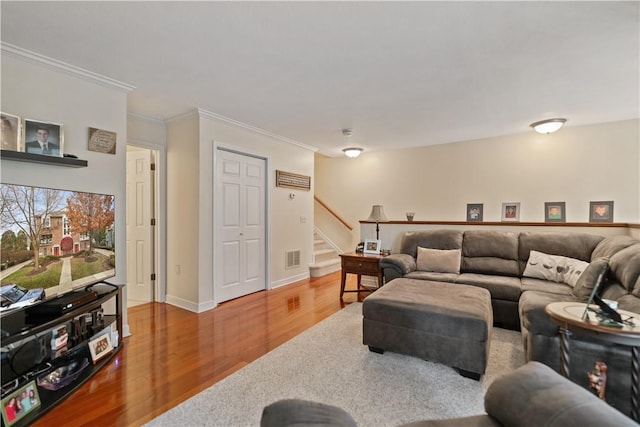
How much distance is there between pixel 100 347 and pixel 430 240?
3.76 meters

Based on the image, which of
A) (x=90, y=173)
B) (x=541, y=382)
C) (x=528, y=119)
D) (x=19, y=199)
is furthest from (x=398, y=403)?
(x=528, y=119)

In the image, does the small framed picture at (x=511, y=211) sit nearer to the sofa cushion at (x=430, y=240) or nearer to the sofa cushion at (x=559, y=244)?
the sofa cushion at (x=559, y=244)

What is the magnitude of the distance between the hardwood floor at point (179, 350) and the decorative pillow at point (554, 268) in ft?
6.85

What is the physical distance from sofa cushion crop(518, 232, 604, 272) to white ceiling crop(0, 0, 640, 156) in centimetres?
149

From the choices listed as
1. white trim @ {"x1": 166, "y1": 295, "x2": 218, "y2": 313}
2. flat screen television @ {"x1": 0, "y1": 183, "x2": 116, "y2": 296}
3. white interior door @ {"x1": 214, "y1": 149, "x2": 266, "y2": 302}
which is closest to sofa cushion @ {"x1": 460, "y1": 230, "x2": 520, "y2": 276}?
white interior door @ {"x1": 214, "y1": 149, "x2": 266, "y2": 302}

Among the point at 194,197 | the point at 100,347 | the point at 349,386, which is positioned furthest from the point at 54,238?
the point at 349,386

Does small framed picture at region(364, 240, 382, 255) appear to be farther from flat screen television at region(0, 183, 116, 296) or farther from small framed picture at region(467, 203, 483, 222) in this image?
flat screen television at region(0, 183, 116, 296)

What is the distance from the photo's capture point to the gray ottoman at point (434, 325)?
2.05 meters

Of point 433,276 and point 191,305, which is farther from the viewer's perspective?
point 191,305

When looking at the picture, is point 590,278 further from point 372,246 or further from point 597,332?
point 372,246

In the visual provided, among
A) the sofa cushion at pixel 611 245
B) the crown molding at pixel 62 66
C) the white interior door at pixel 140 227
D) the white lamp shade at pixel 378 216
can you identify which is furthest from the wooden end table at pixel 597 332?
the white interior door at pixel 140 227

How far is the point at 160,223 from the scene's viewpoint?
3.73m

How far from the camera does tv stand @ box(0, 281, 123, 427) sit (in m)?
1.64

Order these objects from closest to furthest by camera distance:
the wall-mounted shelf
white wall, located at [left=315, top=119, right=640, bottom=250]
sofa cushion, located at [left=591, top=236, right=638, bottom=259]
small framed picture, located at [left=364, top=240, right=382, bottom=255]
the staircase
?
the wall-mounted shelf
sofa cushion, located at [left=591, top=236, right=638, bottom=259]
white wall, located at [left=315, top=119, right=640, bottom=250]
small framed picture, located at [left=364, top=240, right=382, bottom=255]
the staircase
